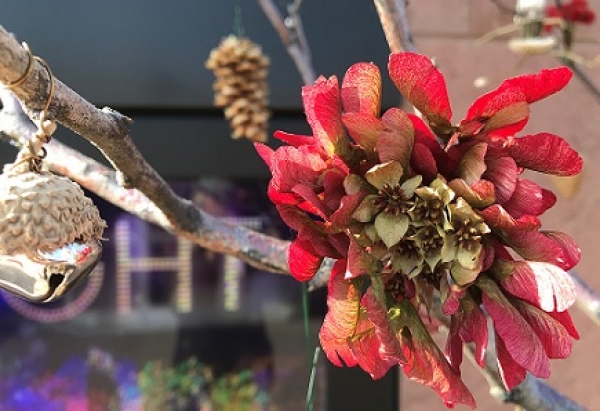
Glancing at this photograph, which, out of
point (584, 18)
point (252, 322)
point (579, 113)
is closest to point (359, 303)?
point (584, 18)

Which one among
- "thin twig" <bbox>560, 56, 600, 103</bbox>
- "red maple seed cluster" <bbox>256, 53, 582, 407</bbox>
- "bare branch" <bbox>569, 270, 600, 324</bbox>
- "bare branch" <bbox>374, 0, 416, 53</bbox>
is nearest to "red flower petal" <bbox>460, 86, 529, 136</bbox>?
"red maple seed cluster" <bbox>256, 53, 582, 407</bbox>

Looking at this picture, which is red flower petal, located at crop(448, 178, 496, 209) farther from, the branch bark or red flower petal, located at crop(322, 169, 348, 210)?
the branch bark

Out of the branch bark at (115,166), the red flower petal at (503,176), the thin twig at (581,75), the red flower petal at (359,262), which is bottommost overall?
the red flower petal at (359,262)

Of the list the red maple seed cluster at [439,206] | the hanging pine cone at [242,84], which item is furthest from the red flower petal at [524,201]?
the hanging pine cone at [242,84]

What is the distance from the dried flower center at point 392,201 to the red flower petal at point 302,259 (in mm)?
37

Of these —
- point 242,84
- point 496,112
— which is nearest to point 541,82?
point 496,112

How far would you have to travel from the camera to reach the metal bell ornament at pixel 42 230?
27cm

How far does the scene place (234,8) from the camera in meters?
1.05

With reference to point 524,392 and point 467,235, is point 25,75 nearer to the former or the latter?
point 467,235

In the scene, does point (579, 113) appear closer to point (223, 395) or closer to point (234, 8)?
point (234, 8)

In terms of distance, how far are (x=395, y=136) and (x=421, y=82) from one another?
0.07 feet

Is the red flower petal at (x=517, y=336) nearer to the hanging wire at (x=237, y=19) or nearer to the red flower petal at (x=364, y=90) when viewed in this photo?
the red flower petal at (x=364, y=90)

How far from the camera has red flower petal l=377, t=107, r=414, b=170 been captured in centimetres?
24

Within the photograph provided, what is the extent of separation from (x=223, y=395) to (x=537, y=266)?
99 centimetres
